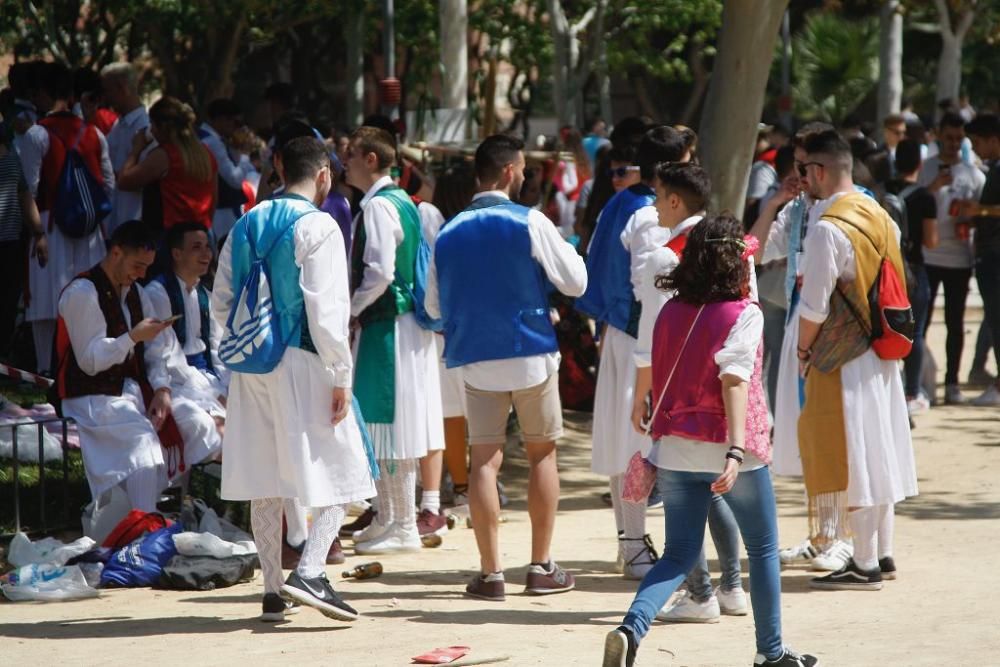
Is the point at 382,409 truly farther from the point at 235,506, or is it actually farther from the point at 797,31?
the point at 797,31

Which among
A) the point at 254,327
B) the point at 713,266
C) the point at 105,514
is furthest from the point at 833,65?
the point at 713,266

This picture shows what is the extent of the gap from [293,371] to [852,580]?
2722 millimetres

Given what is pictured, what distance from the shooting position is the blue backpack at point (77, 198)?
403 inches

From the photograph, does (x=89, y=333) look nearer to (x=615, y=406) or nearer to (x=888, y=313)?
(x=615, y=406)

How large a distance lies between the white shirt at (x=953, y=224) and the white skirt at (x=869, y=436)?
242 inches

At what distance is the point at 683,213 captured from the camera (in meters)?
6.62

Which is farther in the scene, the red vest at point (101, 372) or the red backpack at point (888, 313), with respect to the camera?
the red vest at point (101, 372)

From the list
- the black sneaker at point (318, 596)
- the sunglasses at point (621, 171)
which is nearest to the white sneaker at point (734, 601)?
the black sneaker at point (318, 596)

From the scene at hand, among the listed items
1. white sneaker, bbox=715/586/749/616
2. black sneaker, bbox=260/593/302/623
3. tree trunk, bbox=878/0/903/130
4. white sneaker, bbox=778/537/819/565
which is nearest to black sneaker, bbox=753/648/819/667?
white sneaker, bbox=715/586/749/616

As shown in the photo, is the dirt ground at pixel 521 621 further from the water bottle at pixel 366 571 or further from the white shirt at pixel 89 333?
the white shirt at pixel 89 333

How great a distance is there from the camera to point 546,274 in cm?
704

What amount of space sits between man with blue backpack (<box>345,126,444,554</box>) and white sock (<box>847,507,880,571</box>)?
2.21 metres

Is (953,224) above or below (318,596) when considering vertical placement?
above

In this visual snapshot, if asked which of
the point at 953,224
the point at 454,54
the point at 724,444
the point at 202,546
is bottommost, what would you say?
the point at 202,546
